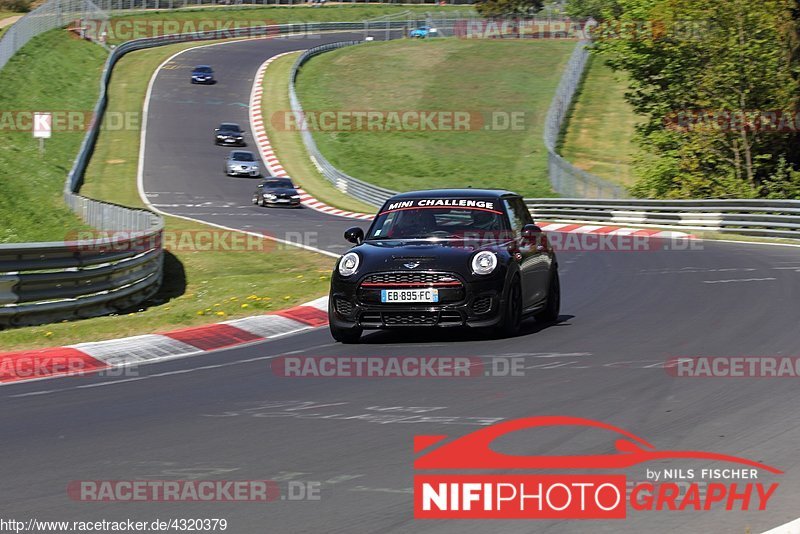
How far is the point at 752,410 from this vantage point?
793 cm

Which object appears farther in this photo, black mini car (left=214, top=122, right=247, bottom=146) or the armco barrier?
black mini car (left=214, top=122, right=247, bottom=146)

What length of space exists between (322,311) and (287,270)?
27.8 ft

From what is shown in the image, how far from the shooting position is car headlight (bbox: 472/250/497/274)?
11.6m

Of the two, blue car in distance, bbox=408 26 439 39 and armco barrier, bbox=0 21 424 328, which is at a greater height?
blue car in distance, bbox=408 26 439 39

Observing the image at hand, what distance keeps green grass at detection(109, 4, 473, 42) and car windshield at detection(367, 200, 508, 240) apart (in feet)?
268

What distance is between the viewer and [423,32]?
89000 mm

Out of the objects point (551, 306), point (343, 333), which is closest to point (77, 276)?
point (343, 333)

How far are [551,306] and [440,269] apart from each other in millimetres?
2360

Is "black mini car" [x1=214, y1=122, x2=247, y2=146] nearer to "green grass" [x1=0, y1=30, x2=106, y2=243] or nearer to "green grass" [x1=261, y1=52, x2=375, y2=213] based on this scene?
"green grass" [x1=261, y1=52, x2=375, y2=213]

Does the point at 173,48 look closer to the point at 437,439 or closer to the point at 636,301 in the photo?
the point at 636,301

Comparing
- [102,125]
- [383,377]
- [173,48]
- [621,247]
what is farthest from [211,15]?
[383,377]

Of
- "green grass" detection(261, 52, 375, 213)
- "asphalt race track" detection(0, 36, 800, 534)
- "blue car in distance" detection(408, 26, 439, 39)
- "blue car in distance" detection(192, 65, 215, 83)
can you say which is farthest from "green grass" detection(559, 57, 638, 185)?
"asphalt race track" detection(0, 36, 800, 534)

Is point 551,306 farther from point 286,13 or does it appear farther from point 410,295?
point 286,13

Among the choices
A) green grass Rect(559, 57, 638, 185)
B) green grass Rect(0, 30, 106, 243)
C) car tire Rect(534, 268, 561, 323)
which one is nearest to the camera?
car tire Rect(534, 268, 561, 323)
